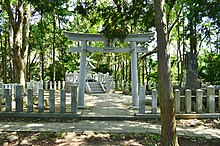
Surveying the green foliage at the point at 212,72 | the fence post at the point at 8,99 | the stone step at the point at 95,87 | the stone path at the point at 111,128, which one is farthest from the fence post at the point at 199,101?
the stone step at the point at 95,87

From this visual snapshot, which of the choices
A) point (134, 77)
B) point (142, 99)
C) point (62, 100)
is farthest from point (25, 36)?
point (142, 99)

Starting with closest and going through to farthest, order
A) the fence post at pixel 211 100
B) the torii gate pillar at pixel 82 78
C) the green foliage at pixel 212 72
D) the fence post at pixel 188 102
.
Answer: the fence post at pixel 188 102 < the fence post at pixel 211 100 < the torii gate pillar at pixel 82 78 < the green foliage at pixel 212 72

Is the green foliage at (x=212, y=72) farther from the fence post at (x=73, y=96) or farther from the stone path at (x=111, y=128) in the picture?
the fence post at (x=73, y=96)

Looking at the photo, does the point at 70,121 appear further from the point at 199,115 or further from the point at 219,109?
the point at 219,109

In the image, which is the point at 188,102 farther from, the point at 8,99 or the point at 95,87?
the point at 95,87

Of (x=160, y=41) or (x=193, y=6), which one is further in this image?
(x=193, y=6)

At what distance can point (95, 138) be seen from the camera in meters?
5.60

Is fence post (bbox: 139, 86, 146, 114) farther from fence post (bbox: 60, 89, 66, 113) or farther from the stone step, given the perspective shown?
the stone step

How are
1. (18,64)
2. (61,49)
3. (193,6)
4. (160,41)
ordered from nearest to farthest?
(160,41) < (18,64) < (193,6) < (61,49)

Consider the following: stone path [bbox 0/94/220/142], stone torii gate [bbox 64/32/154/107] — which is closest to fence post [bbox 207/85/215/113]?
stone path [bbox 0/94/220/142]

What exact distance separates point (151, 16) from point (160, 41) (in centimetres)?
452

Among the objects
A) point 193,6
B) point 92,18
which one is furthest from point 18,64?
point 193,6

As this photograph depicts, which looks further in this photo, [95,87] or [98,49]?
[95,87]

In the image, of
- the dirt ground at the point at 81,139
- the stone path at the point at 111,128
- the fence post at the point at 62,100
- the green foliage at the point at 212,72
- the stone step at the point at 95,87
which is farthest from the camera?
the stone step at the point at 95,87
